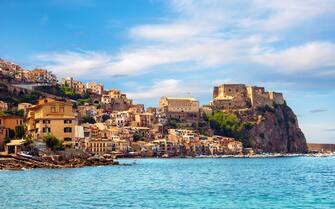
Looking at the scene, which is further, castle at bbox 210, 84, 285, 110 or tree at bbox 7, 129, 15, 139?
castle at bbox 210, 84, 285, 110

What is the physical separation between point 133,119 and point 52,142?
7544cm

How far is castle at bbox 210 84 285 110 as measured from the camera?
172 m

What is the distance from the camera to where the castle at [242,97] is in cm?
17150

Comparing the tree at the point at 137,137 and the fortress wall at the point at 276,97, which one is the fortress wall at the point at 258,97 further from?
the tree at the point at 137,137

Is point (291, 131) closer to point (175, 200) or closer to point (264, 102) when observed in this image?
point (264, 102)

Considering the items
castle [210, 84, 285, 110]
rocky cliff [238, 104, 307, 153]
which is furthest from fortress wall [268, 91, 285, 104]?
rocky cliff [238, 104, 307, 153]

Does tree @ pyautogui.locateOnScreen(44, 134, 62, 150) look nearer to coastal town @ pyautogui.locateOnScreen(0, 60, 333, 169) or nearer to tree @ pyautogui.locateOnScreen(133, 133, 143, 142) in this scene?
coastal town @ pyautogui.locateOnScreen(0, 60, 333, 169)

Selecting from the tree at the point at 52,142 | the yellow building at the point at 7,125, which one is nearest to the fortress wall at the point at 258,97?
the yellow building at the point at 7,125

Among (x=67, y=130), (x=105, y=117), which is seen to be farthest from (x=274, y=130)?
(x=67, y=130)

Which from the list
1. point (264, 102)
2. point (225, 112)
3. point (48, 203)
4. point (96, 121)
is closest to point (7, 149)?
point (48, 203)

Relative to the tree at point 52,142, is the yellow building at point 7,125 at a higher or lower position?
higher

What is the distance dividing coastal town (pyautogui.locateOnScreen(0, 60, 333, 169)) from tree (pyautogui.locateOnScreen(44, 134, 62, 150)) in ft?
13.2

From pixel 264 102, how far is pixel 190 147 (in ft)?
160

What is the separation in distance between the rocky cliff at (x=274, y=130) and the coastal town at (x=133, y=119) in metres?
0.32
